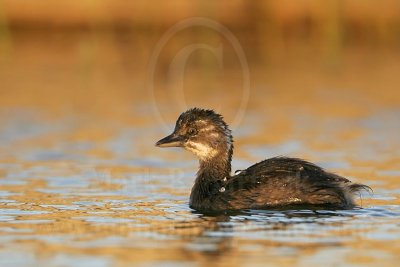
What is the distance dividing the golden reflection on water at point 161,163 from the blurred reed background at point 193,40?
0.13 m

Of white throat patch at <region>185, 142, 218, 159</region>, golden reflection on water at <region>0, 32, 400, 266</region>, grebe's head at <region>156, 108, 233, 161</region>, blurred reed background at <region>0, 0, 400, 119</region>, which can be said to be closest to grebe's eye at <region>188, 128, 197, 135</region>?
grebe's head at <region>156, 108, 233, 161</region>

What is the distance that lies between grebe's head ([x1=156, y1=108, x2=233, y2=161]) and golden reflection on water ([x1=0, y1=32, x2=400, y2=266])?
0.66m

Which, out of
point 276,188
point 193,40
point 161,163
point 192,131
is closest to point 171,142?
point 192,131

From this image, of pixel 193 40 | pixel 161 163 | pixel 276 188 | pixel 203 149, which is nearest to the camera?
pixel 276 188

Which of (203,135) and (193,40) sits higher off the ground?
(193,40)

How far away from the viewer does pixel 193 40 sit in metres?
29.0

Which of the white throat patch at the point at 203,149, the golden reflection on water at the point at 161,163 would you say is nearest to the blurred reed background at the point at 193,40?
the golden reflection on water at the point at 161,163

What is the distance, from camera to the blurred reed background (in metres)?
24.2

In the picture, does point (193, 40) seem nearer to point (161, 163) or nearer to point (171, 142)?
point (161, 163)

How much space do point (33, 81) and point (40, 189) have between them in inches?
452

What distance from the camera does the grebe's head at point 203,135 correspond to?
40.4 ft

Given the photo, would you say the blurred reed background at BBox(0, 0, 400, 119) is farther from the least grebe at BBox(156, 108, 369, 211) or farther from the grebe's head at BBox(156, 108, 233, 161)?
the least grebe at BBox(156, 108, 369, 211)

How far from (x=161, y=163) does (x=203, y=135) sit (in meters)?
3.01

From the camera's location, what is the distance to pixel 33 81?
78.2ft
